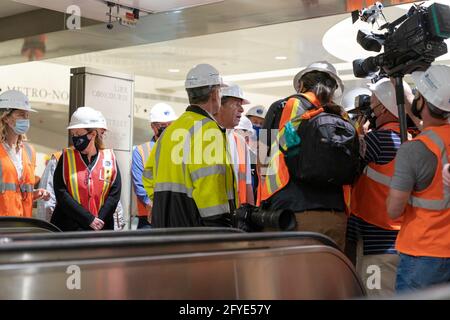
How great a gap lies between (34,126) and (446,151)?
340 inches

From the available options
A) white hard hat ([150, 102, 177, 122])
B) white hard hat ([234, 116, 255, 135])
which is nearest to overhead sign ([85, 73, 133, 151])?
white hard hat ([150, 102, 177, 122])

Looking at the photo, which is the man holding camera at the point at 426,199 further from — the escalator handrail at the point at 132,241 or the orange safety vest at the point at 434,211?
the escalator handrail at the point at 132,241

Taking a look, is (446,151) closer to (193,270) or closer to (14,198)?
(193,270)

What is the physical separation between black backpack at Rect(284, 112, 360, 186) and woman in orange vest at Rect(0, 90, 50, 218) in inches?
98.1

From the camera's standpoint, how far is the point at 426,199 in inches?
125

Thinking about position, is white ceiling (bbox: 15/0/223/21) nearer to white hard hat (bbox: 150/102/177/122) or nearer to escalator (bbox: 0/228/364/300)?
white hard hat (bbox: 150/102/177/122)

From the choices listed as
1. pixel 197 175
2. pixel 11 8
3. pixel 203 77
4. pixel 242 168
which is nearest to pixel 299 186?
pixel 197 175

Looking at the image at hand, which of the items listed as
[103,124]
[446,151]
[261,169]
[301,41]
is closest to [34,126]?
[301,41]

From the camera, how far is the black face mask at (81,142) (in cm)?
555

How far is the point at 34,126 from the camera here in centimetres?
1074

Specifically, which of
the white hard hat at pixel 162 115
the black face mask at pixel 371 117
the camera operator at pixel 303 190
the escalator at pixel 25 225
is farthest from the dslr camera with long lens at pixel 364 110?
the white hard hat at pixel 162 115

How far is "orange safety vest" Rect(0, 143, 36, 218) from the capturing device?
5.08m

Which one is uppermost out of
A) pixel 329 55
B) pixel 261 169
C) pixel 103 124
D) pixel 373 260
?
pixel 329 55

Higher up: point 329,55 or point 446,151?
point 329,55
